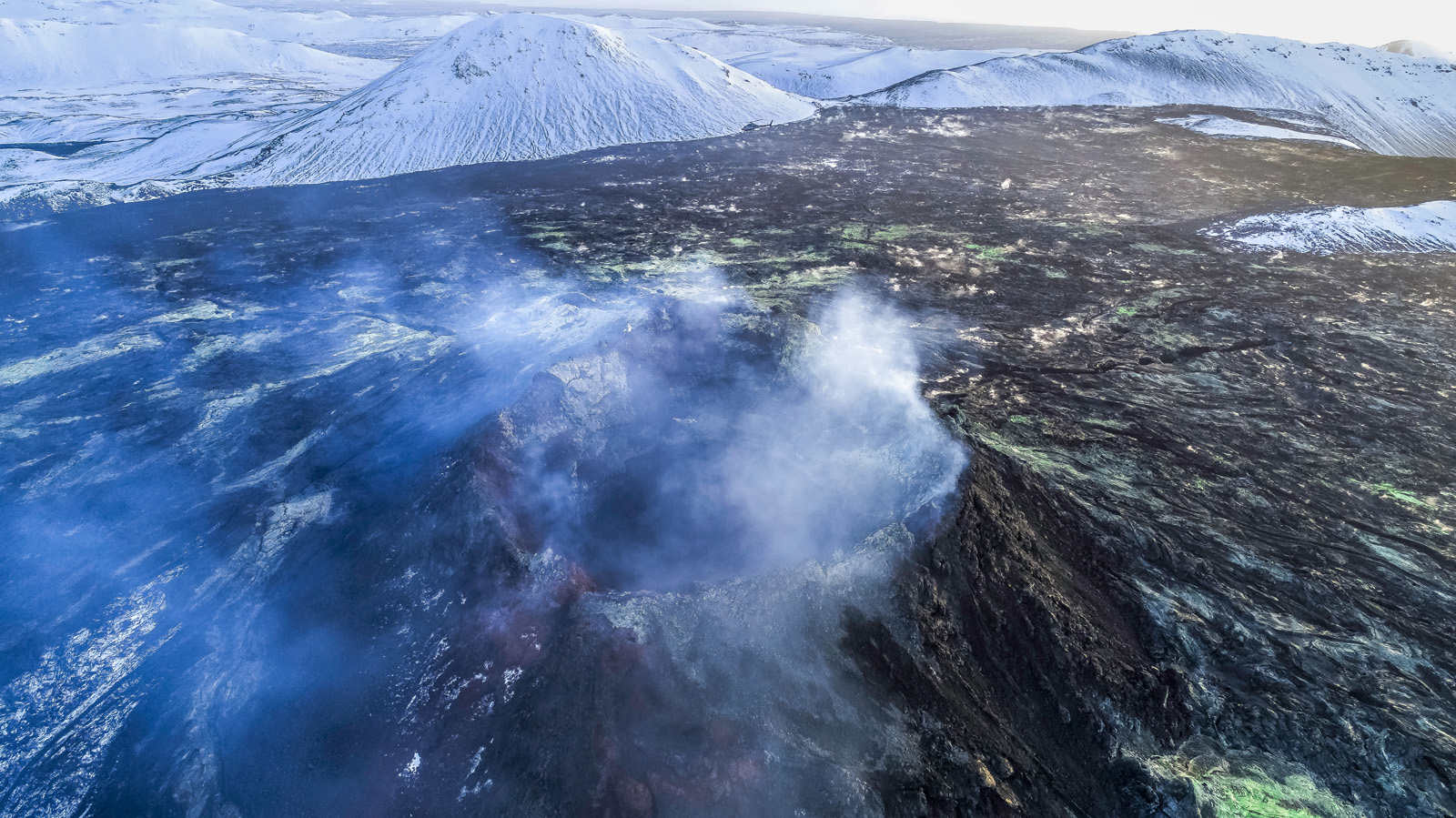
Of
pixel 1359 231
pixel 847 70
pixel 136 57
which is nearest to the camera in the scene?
pixel 1359 231

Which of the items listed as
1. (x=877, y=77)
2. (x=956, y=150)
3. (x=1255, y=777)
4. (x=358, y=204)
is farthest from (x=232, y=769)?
(x=877, y=77)

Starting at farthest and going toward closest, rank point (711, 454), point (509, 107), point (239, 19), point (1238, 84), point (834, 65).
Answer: point (239, 19) → point (834, 65) → point (1238, 84) → point (509, 107) → point (711, 454)

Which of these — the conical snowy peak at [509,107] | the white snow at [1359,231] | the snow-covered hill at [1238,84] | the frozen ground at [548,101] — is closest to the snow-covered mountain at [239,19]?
the frozen ground at [548,101]

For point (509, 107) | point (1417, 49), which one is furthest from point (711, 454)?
point (1417, 49)

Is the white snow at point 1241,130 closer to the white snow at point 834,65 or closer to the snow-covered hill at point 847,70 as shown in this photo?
the snow-covered hill at point 847,70

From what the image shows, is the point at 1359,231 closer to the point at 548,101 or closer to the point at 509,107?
the point at 548,101

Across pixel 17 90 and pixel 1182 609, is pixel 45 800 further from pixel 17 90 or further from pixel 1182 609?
pixel 17 90

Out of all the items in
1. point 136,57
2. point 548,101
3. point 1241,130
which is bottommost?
point 1241,130
